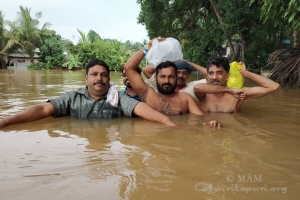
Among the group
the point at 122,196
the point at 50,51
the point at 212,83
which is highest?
the point at 50,51

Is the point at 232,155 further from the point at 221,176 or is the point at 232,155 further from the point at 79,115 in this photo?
the point at 79,115

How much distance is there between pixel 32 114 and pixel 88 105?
62 centimetres

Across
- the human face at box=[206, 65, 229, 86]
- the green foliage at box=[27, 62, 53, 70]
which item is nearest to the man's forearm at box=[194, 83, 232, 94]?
the human face at box=[206, 65, 229, 86]

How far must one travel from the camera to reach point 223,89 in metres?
3.52

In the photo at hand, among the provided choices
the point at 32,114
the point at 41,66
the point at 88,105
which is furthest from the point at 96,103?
the point at 41,66

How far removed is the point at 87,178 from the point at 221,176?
711 millimetres

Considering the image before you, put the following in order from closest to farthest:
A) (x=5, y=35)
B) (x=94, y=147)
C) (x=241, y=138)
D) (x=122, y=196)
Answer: (x=122, y=196) → (x=94, y=147) → (x=241, y=138) → (x=5, y=35)

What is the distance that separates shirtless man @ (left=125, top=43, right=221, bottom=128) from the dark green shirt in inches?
10.2

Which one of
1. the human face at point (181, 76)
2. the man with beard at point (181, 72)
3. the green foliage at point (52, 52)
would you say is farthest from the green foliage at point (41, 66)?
the human face at point (181, 76)

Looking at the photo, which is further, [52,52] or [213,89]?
[52,52]

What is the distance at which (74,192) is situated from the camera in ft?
4.38

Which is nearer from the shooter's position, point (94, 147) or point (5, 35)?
point (94, 147)

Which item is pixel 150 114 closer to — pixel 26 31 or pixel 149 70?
pixel 149 70

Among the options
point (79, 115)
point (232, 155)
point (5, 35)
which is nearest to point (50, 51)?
point (5, 35)
